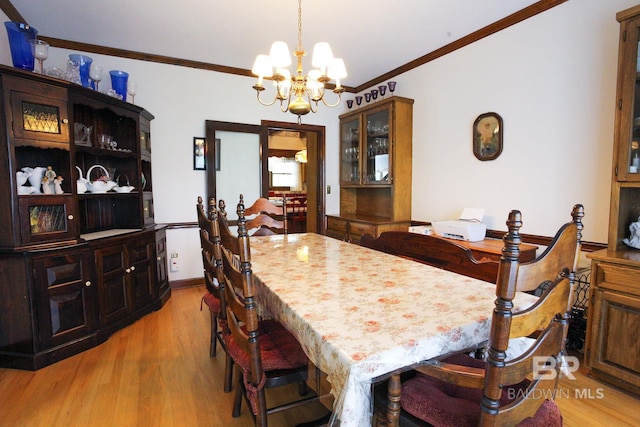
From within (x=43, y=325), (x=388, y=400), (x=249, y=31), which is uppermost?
(x=249, y=31)

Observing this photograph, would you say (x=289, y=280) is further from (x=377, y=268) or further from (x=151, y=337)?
(x=151, y=337)

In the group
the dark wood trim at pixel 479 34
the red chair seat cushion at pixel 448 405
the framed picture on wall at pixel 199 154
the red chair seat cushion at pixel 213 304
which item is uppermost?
the dark wood trim at pixel 479 34

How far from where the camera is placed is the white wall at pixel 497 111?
92.8 inches

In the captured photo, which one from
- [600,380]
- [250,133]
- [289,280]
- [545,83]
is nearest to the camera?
[289,280]

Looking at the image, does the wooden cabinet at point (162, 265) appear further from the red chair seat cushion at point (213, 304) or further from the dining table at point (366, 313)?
the dining table at point (366, 313)

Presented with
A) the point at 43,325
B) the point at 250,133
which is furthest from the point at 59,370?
the point at 250,133

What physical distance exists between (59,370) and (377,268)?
225cm

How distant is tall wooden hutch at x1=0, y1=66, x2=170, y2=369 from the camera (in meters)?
2.20

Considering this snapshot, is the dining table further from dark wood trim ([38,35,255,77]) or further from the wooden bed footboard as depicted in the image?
dark wood trim ([38,35,255,77])

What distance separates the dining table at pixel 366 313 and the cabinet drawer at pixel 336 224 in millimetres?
2367

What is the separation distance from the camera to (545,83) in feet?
8.59

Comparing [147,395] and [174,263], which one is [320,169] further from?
[147,395]

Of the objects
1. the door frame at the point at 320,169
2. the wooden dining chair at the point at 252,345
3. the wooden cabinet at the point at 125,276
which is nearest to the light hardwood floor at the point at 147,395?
the wooden cabinet at the point at 125,276

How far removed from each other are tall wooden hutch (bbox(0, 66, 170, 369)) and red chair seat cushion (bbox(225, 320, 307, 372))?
1.54m
